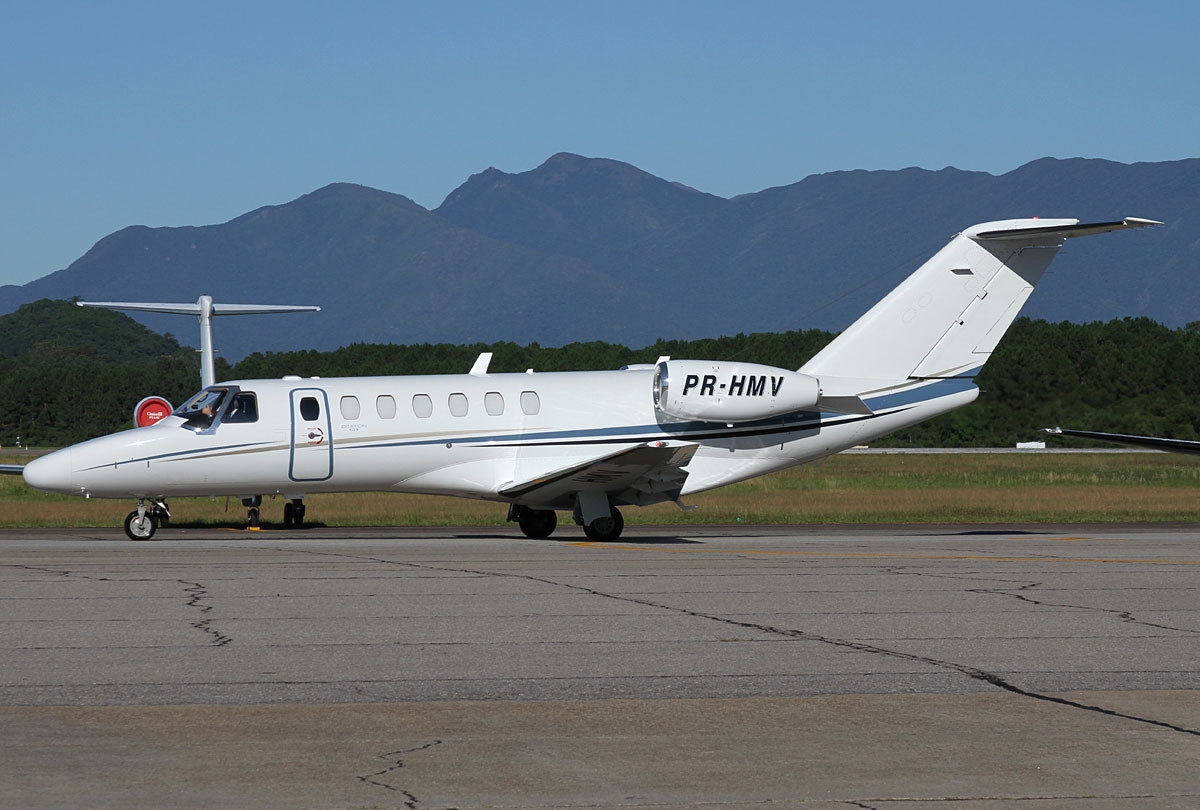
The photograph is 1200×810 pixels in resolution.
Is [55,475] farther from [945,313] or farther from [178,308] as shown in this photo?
[178,308]

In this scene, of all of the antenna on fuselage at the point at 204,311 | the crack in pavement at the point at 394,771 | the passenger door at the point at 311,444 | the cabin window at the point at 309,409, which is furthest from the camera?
the antenna on fuselage at the point at 204,311

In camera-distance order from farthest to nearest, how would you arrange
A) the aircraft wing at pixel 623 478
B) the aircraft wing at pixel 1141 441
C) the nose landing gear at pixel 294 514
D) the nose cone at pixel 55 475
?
1. the nose landing gear at pixel 294 514
2. the aircraft wing at pixel 1141 441
3. the nose cone at pixel 55 475
4. the aircraft wing at pixel 623 478

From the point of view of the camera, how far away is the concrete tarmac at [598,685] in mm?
7230

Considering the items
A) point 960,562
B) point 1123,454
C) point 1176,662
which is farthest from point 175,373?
point 1176,662

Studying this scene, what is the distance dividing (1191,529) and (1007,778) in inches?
896

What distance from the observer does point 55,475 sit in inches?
902

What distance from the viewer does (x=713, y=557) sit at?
64.5ft

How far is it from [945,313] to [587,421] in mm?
6202

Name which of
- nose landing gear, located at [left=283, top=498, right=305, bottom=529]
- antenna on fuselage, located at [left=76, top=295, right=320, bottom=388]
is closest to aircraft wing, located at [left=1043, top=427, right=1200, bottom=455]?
nose landing gear, located at [left=283, top=498, right=305, bottom=529]

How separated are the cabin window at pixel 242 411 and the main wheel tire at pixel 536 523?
16.0 feet

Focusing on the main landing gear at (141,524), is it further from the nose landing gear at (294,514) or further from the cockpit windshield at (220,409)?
the nose landing gear at (294,514)

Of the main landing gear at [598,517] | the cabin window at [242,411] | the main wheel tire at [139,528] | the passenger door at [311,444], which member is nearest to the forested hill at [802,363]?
the main landing gear at [598,517]

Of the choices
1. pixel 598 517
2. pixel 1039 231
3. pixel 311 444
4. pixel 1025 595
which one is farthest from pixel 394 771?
pixel 1039 231

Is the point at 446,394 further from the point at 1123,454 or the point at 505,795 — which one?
the point at 1123,454
